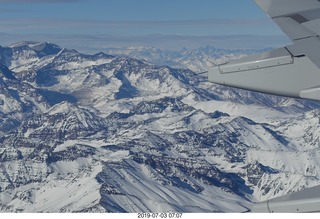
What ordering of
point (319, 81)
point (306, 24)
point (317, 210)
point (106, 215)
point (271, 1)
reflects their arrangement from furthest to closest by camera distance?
point (271, 1) → point (306, 24) → point (319, 81) → point (106, 215) → point (317, 210)

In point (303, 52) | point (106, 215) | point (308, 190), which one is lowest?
point (106, 215)

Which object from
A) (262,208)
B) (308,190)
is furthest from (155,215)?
(308,190)

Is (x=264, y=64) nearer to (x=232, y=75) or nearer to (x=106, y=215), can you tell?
(x=232, y=75)

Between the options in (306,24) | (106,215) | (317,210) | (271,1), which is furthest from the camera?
(271,1)

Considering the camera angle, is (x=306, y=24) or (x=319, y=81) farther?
(x=306, y=24)

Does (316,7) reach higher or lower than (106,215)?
higher

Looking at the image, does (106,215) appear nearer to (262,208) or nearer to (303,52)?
(262,208)
